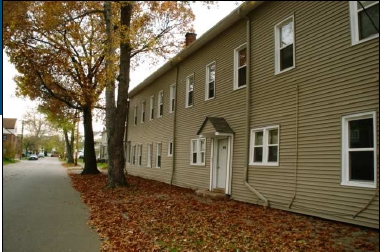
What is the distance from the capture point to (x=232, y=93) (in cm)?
1266

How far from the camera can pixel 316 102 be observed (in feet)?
28.7

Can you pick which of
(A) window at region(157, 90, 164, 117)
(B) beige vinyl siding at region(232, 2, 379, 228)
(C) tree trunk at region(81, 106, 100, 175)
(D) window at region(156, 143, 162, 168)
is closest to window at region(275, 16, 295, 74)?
(B) beige vinyl siding at region(232, 2, 379, 228)

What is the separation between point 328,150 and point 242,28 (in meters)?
6.11

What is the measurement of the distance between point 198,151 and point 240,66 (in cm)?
458

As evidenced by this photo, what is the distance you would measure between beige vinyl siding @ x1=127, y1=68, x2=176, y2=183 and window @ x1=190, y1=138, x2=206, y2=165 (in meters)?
3.00

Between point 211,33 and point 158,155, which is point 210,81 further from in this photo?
point 158,155

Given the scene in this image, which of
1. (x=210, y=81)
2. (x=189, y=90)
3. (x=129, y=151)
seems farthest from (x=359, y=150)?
(x=129, y=151)

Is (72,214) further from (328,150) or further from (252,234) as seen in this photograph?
(328,150)

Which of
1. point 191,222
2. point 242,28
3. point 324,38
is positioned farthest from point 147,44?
point 191,222

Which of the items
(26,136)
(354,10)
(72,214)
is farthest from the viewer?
(26,136)

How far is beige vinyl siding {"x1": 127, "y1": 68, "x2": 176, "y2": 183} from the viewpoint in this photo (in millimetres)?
19073

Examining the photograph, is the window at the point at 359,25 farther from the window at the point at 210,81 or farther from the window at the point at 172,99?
the window at the point at 172,99

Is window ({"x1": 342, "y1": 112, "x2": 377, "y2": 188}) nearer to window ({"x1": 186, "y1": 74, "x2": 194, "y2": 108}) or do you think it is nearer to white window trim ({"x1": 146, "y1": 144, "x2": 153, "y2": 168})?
window ({"x1": 186, "y1": 74, "x2": 194, "y2": 108})

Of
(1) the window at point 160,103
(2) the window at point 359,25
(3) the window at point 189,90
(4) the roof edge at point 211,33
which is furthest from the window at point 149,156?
(2) the window at point 359,25
